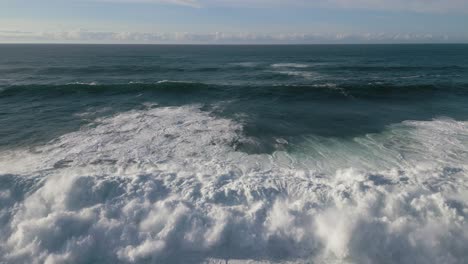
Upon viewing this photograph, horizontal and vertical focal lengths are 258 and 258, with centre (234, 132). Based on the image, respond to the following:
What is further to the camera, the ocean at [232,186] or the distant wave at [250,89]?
the distant wave at [250,89]

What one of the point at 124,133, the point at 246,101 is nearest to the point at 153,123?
the point at 124,133

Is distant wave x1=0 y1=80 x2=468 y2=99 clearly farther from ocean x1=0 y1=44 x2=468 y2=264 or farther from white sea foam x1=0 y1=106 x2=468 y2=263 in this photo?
white sea foam x1=0 y1=106 x2=468 y2=263

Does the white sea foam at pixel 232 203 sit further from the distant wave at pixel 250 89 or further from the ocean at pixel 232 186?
the distant wave at pixel 250 89

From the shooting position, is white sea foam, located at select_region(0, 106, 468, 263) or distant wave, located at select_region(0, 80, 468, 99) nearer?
white sea foam, located at select_region(0, 106, 468, 263)

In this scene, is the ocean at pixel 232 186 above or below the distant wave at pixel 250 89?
below

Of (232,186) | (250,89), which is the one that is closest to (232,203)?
(232,186)

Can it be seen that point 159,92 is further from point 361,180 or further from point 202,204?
point 361,180

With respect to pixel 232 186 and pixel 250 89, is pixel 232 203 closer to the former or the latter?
pixel 232 186

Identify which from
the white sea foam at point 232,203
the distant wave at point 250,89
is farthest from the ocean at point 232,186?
the distant wave at point 250,89

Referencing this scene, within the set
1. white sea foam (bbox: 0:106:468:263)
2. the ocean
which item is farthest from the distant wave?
white sea foam (bbox: 0:106:468:263)
